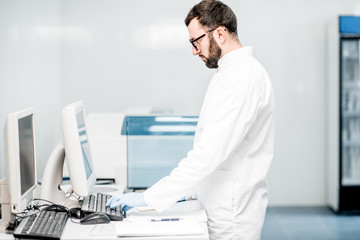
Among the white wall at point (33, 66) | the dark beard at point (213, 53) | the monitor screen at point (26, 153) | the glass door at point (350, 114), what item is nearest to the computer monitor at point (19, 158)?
the monitor screen at point (26, 153)

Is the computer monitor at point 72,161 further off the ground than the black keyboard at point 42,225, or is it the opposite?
the computer monitor at point 72,161

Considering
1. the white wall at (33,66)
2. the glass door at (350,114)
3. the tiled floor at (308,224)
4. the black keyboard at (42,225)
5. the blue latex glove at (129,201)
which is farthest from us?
the glass door at (350,114)

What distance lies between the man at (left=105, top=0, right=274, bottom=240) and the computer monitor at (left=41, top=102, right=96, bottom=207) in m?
0.15

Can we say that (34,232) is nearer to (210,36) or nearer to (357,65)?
(210,36)

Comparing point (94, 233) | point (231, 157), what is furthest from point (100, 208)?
point (231, 157)

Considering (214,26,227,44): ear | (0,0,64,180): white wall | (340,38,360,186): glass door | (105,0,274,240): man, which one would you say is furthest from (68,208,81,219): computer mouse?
(340,38,360,186): glass door

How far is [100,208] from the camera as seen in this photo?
5.85ft

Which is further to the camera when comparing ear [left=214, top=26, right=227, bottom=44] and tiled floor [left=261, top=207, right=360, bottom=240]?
tiled floor [left=261, top=207, right=360, bottom=240]

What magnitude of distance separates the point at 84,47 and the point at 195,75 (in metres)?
1.12

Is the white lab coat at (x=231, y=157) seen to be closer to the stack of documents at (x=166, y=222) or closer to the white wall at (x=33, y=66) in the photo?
the stack of documents at (x=166, y=222)

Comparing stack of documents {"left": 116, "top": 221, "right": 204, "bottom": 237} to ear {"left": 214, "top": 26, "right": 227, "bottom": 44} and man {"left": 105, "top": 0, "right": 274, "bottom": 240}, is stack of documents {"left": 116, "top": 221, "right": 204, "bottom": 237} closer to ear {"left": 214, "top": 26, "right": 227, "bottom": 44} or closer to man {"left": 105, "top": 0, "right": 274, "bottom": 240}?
man {"left": 105, "top": 0, "right": 274, "bottom": 240}

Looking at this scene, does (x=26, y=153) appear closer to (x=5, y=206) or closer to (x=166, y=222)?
(x=5, y=206)

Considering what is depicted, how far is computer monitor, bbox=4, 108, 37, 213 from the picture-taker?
1524 mm

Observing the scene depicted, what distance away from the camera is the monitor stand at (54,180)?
1896mm
